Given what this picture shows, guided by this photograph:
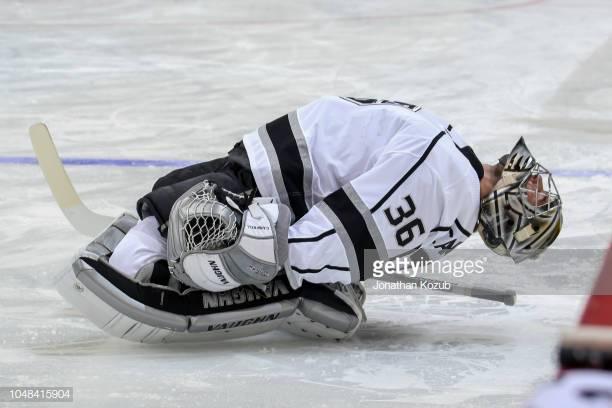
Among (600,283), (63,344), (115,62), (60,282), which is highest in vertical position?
(600,283)

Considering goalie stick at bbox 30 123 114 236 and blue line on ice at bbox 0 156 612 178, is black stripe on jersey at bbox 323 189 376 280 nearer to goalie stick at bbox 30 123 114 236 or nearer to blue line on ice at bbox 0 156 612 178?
goalie stick at bbox 30 123 114 236

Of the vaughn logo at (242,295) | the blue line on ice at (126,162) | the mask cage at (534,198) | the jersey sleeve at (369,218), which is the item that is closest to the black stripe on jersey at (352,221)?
the jersey sleeve at (369,218)

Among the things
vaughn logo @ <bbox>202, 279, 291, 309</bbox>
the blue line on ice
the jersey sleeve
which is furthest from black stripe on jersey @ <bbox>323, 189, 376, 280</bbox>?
the blue line on ice

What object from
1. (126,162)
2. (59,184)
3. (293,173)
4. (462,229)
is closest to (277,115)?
(126,162)

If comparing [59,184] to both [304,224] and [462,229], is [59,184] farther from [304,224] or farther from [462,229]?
[462,229]

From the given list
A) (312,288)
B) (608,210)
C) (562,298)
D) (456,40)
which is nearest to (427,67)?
(456,40)

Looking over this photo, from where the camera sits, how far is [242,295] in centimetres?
246

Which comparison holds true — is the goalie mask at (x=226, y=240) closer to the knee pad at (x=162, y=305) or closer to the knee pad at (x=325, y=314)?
the knee pad at (x=162, y=305)

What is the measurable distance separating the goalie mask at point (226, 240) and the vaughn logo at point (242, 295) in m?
0.08

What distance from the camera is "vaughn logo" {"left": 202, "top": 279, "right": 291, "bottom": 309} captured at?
2438 mm

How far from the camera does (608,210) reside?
147 inches

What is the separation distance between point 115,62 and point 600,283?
549 centimetres

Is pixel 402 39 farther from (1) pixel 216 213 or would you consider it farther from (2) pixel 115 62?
(1) pixel 216 213

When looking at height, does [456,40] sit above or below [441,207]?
below
